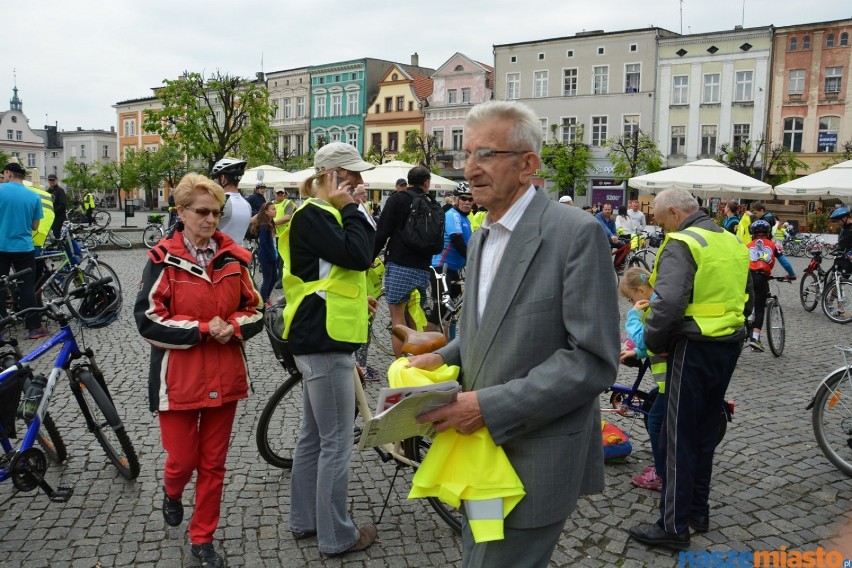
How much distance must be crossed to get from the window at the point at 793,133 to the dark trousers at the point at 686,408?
4386 centimetres

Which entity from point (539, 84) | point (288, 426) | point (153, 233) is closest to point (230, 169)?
point (288, 426)

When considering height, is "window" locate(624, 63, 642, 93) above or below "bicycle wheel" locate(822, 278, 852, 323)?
above

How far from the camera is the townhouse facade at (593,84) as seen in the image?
45.9 m

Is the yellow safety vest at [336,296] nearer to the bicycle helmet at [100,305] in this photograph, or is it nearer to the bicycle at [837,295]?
the bicycle helmet at [100,305]

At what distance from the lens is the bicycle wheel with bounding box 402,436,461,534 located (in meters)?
3.88

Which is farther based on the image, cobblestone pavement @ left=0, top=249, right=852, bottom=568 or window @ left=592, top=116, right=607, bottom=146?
window @ left=592, top=116, right=607, bottom=146

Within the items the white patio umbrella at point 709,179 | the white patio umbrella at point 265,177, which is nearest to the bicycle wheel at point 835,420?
the white patio umbrella at point 709,179

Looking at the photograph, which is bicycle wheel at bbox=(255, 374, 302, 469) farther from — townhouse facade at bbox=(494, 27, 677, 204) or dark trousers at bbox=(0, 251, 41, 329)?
townhouse facade at bbox=(494, 27, 677, 204)

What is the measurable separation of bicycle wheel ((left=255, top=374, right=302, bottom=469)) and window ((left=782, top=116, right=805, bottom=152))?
145 ft

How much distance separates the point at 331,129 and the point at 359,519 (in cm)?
6210

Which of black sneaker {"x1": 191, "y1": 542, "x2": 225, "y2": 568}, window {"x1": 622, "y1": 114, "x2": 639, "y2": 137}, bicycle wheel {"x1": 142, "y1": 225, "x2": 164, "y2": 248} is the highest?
window {"x1": 622, "y1": 114, "x2": 639, "y2": 137}

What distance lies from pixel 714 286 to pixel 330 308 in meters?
2.06

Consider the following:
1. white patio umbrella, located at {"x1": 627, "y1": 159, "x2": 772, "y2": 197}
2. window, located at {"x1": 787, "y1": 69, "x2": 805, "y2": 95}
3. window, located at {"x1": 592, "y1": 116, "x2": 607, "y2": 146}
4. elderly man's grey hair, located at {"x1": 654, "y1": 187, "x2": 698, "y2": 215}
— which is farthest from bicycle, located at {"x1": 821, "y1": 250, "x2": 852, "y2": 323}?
window, located at {"x1": 592, "y1": 116, "x2": 607, "y2": 146}

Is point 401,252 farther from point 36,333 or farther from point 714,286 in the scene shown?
point 36,333
